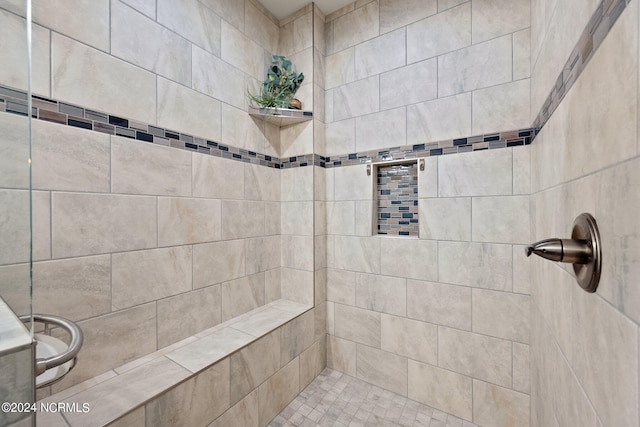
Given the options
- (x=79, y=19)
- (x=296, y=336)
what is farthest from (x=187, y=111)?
(x=296, y=336)

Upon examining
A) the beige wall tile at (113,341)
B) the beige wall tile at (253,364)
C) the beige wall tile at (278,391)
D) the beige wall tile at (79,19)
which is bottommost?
the beige wall tile at (278,391)

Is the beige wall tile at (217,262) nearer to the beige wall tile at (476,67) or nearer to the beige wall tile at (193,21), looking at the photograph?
the beige wall tile at (193,21)

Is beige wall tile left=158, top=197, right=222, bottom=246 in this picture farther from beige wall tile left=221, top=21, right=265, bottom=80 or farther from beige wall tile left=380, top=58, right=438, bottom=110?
beige wall tile left=380, top=58, right=438, bottom=110

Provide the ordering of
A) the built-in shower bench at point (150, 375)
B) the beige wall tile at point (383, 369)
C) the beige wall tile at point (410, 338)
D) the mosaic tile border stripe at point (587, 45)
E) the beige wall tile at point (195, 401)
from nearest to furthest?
1. the mosaic tile border stripe at point (587, 45)
2. the built-in shower bench at point (150, 375)
3. the beige wall tile at point (195, 401)
4. the beige wall tile at point (410, 338)
5. the beige wall tile at point (383, 369)

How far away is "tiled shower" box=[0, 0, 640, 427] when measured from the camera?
0.63 m

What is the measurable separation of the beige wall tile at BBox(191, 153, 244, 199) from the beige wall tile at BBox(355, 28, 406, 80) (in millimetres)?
1258

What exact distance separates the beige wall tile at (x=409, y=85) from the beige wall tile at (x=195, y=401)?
203 cm

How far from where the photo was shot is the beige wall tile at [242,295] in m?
1.76

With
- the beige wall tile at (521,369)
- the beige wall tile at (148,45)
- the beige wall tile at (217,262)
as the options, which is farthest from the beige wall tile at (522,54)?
the beige wall tile at (217,262)

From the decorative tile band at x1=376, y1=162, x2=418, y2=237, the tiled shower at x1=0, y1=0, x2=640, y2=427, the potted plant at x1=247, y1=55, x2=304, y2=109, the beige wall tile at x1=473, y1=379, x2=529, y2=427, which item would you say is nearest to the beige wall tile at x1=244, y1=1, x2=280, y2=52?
the tiled shower at x1=0, y1=0, x2=640, y2=427

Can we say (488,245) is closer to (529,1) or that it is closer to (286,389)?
(529,1)

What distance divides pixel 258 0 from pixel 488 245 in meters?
2.49

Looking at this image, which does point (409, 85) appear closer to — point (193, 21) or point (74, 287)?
point (193, 21)

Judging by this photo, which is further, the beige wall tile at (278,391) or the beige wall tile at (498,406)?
the beige wall tile at (278,391)
